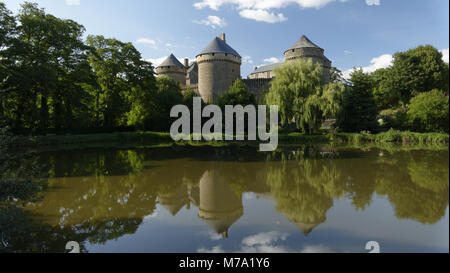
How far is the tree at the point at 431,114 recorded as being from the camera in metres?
18.8

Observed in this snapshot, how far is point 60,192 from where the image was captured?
5113mm

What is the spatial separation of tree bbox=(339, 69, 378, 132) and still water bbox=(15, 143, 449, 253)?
606 inches

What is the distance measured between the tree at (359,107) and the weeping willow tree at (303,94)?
3140 millimetres

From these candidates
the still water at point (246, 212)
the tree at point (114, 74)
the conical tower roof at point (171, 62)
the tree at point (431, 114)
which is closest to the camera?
the still water at point (246, 212)

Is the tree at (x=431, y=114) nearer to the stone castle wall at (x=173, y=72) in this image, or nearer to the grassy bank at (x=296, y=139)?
the grassy bank at (x=296, y=139)

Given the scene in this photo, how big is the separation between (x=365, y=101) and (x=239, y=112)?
10.4 meters

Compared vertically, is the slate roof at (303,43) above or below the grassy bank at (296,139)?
above

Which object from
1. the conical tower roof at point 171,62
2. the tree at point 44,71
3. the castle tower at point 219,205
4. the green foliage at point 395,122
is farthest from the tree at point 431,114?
the conical tower roof at point 171,62

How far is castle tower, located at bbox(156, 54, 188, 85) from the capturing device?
39.5 meters

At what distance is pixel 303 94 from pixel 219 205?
16069 millimetres

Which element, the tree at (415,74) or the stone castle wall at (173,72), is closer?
the tree at (415,74)

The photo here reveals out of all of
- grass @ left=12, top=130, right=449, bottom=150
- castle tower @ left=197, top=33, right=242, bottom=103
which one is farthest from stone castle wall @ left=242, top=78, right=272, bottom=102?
grass @ left=12, top=130, right=449, bottom=150

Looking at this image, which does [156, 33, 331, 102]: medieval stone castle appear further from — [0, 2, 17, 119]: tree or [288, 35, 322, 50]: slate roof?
[0, 2, 17, 119]: tree

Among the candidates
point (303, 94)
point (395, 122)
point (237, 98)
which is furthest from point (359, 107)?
point (237, 98)
